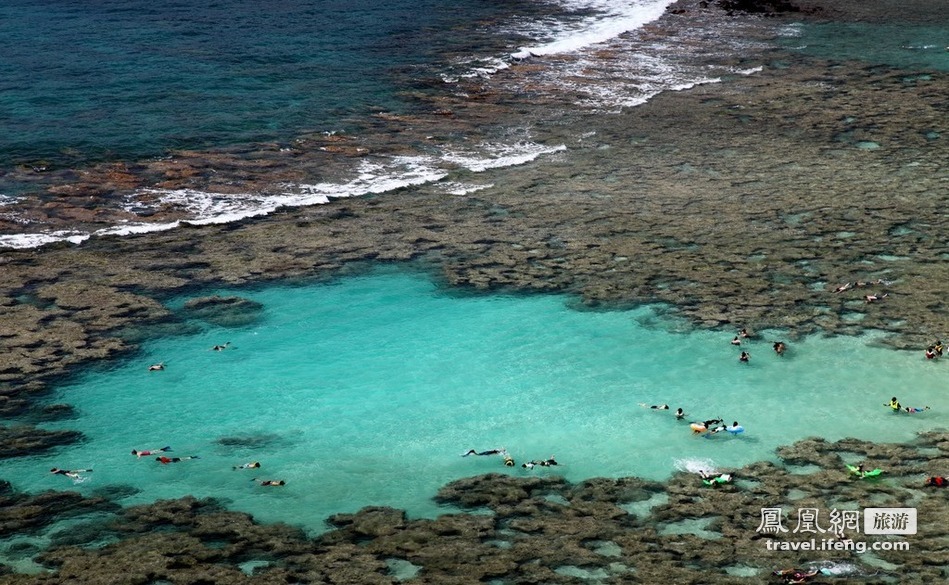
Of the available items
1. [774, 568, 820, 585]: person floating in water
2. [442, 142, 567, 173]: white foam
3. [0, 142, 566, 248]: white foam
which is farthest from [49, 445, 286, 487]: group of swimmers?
[442, 142, 567, 173]: white foam

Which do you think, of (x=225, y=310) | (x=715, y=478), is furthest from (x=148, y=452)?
(x=715, y=478)

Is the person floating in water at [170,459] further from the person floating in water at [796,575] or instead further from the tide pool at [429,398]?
the person floating in water at [796,575]

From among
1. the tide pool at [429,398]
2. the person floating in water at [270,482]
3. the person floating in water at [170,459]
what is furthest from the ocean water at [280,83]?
the person floating in water at [270,482]

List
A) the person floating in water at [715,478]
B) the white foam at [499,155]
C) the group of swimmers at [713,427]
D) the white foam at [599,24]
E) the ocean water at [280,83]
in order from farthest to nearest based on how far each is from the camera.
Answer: the white foam at [599,24] → the white foam at [499,155] → the ocean water at [280,83] → the group of swimmers at [713,427] → the person floating in water at [715,478]

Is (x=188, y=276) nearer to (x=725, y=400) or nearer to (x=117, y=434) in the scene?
(x=117, y=434)

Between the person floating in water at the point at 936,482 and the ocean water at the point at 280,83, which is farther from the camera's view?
the ocean water at the point at 280,83

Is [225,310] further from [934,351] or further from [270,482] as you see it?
[934,351]

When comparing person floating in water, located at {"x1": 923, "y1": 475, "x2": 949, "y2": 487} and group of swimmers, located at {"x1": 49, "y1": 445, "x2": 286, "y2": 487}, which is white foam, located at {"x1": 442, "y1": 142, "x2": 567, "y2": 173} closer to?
group of swimmers, located at {"x1": 49, "y1": 445, "x2": 286, "y2": 487}

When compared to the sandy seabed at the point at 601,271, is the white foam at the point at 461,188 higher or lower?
higher
